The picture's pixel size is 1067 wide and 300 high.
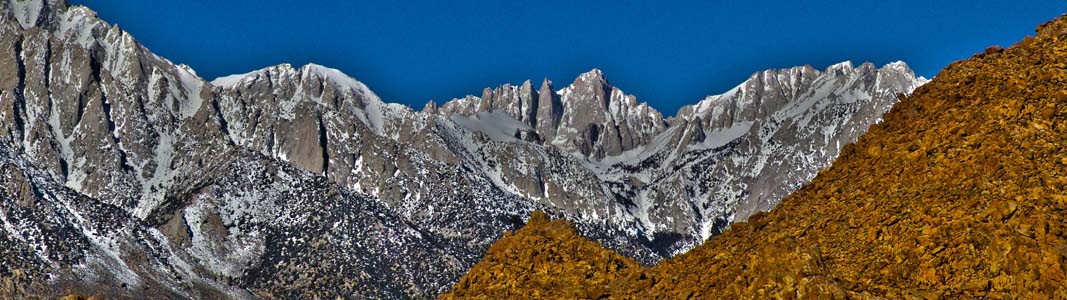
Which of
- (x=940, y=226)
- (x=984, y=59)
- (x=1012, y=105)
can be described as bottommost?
(x=940, y=226)

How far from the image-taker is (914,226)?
37188 mm

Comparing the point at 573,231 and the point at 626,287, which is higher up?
the point at 573,231

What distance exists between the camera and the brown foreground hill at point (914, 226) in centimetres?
3422

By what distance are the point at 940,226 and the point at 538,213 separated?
20.6 m

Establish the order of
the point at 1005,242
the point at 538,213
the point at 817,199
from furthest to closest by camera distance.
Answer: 1. the point at 538,213
2. the point at 817,199
3. the point at 1005,242

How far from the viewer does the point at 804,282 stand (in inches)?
1353

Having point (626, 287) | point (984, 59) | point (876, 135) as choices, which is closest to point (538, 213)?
point (626, 287)

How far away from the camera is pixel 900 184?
41156 millimetres

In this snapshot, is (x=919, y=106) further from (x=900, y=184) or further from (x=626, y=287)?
(x=626, y=287)

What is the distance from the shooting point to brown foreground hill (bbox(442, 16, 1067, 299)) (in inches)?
1347

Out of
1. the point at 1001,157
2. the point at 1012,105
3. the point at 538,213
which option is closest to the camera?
the point at 1001,157

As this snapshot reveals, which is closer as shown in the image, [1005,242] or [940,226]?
[1005,242]

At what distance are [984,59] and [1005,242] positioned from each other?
1820cm

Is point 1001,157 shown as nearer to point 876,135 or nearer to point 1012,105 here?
point 1012,105
